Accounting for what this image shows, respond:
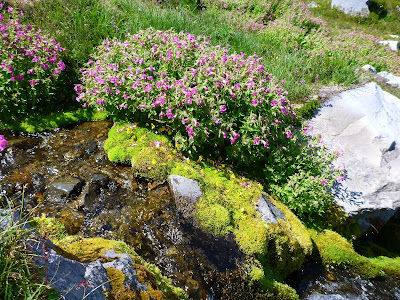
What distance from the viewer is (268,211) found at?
4.57 meters

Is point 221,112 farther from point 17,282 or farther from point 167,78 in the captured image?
point 17,282

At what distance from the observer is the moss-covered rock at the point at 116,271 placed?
2377 millimetres

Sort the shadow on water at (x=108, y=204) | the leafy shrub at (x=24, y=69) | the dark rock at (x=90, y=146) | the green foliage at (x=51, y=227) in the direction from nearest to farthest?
1. the green foliage at (x=51, y=227)
2. the shadow on water at (x=108, y=204)
3. the leafy shrub at (x=24, y=69)
4. the dark rock at (x=90, y=146)

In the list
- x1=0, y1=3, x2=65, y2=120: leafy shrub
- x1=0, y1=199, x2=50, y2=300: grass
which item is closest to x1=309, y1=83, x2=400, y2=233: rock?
x1=0, y1=199, x2=50, y2=300: grass

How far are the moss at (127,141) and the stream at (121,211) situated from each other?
0.18 meters

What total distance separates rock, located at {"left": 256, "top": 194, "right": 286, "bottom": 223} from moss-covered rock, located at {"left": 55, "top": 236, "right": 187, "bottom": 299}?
185cm

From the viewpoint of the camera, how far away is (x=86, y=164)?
4.99m

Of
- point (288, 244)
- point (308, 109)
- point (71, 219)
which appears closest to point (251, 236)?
point (288, 244)

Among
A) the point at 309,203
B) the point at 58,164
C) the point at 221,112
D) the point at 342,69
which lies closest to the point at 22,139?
the point at 58,164

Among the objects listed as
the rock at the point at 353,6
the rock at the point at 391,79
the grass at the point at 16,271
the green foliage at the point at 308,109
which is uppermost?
the rock at the point at 353,6

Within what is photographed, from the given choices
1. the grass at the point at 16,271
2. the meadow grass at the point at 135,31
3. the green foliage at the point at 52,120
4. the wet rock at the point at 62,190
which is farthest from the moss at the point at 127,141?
the grass at the point at 16,271

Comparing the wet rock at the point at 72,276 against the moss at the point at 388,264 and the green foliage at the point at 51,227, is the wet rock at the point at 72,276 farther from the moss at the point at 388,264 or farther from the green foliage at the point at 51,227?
the moss at the point at 388,264

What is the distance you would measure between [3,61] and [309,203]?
601cm

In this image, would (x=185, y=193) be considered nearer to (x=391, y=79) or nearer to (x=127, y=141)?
(x=127, y=141)
